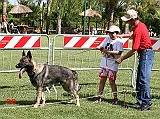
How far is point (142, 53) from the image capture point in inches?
308

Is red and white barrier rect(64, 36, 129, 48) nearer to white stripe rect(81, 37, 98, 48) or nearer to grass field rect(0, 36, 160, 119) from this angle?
white stripe rect(81, 37, 98, 48)

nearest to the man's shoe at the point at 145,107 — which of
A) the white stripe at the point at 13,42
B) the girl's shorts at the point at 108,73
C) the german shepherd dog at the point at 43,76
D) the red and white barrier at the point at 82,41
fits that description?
the girl's shorts at the point at 108,73

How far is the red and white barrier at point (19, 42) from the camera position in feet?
31.0

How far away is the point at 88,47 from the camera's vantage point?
10258mm

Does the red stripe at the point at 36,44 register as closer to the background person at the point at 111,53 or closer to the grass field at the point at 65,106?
the grass field at the point at 65,106

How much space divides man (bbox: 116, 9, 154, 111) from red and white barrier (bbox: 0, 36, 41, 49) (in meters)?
2.49

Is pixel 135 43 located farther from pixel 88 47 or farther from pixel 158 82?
pixel 158 82

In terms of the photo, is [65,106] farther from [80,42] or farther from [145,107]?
[80,42]

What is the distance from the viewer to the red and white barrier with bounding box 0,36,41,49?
9438 mm

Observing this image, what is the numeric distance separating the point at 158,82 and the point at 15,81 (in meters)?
4.14

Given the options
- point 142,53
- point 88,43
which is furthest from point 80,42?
point 142,53

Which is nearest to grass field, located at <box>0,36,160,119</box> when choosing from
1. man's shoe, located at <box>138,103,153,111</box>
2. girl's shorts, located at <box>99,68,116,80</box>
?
man's shoe, located at <box>138,103,153,111</box>

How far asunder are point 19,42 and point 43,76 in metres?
1.86

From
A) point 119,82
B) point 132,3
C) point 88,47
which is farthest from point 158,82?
point 132,3
